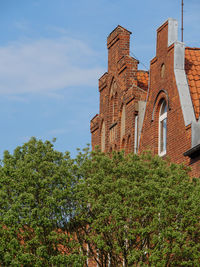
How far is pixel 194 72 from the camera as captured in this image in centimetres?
2295

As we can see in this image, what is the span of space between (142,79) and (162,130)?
4.39 metres

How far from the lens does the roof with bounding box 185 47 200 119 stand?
2173 cm

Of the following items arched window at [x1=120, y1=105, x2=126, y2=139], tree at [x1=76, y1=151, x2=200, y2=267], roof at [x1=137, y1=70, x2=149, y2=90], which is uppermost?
roof at [x1=137, y1=70, x2=149, y2=90]

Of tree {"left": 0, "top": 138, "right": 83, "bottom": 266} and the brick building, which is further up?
the brick building

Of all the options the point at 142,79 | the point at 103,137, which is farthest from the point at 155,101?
the point at 103,137

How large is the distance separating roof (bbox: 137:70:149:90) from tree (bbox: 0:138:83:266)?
27.8 feet

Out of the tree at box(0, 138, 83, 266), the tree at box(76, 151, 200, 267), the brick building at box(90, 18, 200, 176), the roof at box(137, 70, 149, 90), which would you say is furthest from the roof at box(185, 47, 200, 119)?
the tree at box(0, 138, 83, 266)

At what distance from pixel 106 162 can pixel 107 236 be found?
7.63 ft

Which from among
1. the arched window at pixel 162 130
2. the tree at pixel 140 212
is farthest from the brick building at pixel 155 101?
the tree at pixel 140 212

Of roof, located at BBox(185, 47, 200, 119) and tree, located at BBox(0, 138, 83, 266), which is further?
roof, located at BBox(185, 47, 200, 119)

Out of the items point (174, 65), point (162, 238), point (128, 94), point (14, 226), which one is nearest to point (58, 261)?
point (14, 226)

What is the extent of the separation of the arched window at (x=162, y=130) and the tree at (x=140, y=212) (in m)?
4.21

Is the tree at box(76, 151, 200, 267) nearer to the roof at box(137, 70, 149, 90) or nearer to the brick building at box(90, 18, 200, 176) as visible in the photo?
the brick building at box(90, 18, 200, 176)

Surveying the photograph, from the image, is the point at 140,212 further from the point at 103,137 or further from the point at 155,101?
the point at 103,137
